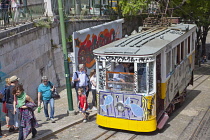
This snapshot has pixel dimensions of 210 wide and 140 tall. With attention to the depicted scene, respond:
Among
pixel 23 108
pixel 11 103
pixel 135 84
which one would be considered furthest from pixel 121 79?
pixel 11 103

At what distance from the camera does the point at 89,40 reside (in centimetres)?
1727

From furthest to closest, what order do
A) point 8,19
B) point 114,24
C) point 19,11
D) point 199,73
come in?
point 199,73 → point 114,24 → point 19,11 → point 8,19

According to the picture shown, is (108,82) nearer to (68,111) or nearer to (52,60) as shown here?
(68,111)

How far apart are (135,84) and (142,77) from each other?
0.88 ft

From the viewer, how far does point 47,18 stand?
52.1 ft

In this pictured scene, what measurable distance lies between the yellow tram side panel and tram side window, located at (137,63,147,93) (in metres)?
0.92

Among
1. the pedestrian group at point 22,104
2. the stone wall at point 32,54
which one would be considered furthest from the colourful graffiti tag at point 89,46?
the pedestrian group at point 22,104

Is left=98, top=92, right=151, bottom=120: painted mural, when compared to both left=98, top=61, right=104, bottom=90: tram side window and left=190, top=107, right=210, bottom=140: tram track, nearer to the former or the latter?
left=98, top=61, right=104, bottom=90: tram side window

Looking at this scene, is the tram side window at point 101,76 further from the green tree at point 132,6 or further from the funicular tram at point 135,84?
the green tree at point 132,6

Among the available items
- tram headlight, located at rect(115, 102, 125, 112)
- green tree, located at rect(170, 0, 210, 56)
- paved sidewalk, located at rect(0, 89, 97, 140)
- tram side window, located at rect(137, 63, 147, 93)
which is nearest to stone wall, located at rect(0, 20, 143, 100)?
paved sidewalk, located at rect(0, 89, 97, 140)

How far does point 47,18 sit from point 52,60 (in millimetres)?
1883

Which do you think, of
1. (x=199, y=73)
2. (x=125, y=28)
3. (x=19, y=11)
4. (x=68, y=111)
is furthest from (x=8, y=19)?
(x=199, y=73)

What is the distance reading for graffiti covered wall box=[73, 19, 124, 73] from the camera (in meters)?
16.1

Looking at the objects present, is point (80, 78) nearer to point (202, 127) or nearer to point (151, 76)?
point (151, 76)
